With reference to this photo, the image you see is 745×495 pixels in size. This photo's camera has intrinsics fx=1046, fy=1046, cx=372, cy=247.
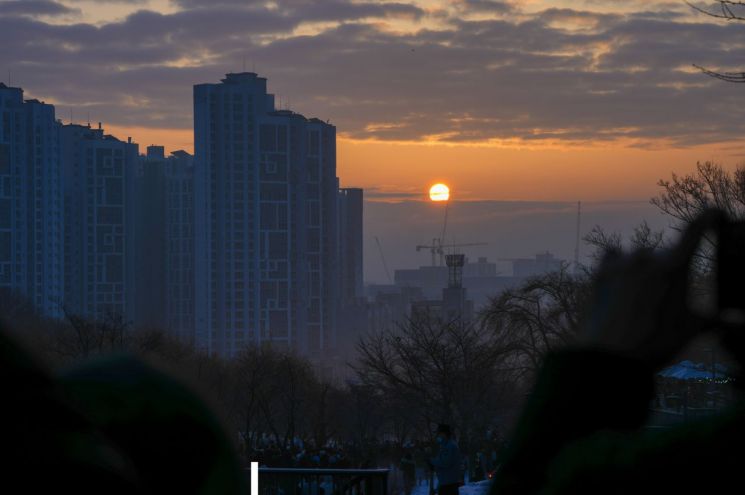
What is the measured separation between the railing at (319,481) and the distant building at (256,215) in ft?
266

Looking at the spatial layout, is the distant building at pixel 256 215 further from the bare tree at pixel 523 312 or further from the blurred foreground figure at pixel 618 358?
the blurred foreground figure at pixel 618 358

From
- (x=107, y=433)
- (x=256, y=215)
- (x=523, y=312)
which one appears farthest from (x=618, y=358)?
(x=256, y=215)

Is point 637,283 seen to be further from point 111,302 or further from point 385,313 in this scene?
point 385,313

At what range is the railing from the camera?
721 cm

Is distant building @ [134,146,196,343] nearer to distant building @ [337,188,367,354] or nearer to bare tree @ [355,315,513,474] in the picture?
distant building @ [337,188,367,354]

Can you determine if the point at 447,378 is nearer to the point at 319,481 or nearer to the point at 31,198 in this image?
the point at 319,481

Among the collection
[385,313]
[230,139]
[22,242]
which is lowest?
[385,313]

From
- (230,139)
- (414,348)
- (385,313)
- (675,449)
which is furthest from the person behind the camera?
Result: (385,313)

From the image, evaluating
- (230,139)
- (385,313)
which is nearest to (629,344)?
(230,139)

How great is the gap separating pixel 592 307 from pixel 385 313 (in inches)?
4689

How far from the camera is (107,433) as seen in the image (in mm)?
377

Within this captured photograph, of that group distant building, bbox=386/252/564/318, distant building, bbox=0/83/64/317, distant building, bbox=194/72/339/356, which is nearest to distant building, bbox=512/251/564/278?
distant building, bbox=386/252/564/318

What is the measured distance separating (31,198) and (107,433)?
8187cm

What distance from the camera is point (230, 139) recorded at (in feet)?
302
